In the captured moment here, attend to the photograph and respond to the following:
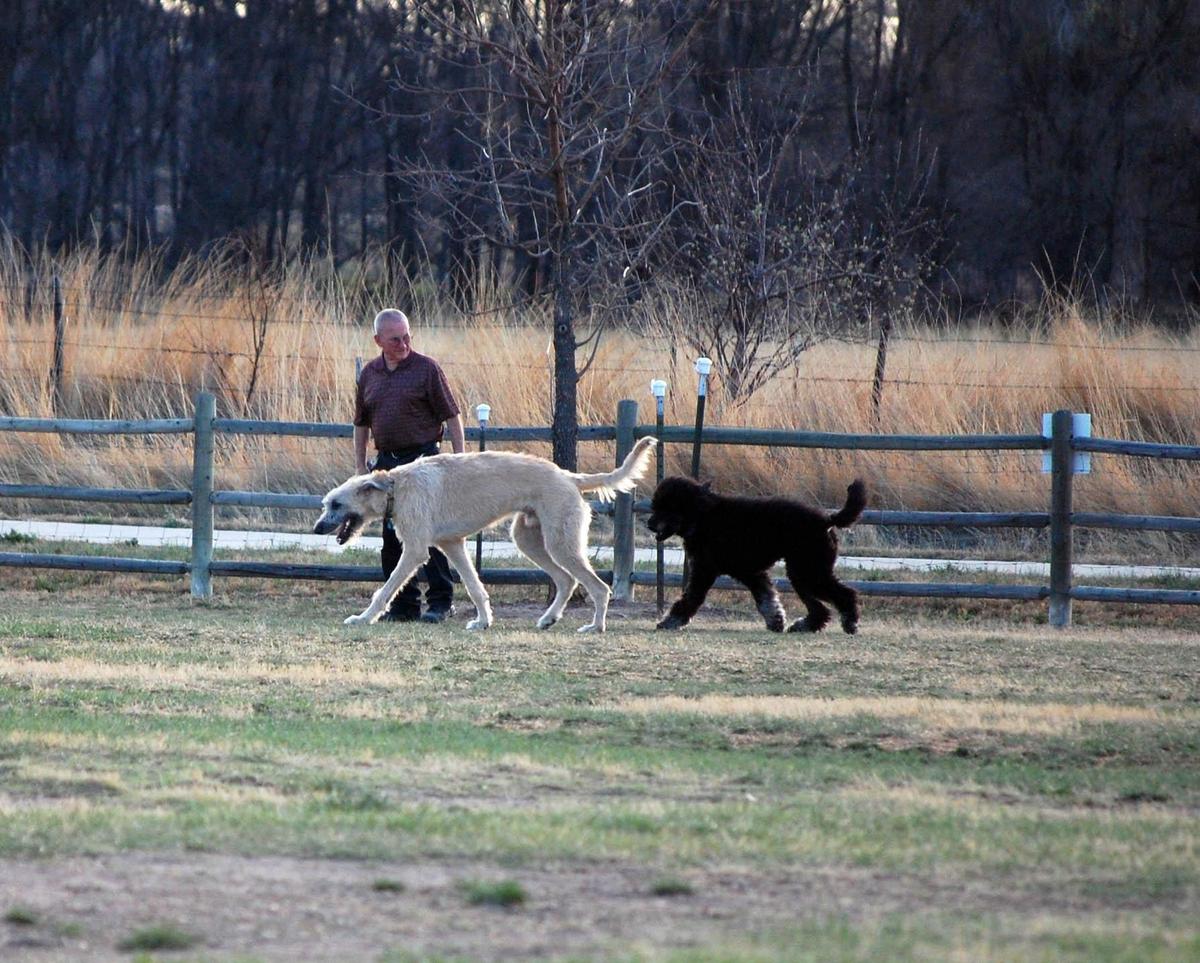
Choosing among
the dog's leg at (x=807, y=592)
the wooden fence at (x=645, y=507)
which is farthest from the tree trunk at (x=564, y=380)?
the dog's leg at (x=807, y=592)

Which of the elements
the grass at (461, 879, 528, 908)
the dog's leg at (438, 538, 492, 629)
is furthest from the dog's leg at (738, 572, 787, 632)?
the grass at (461, 879, 528, 908)

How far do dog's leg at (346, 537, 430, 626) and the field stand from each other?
106 cm

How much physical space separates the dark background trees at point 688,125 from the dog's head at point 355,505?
1289cm

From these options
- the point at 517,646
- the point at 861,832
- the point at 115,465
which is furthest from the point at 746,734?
the point at 115,465

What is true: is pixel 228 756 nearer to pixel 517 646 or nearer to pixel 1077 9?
pixel 517 646

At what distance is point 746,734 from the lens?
7.68 meters

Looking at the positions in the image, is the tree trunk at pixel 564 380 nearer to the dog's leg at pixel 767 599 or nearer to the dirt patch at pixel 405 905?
the dog's leg at pixel 767 599

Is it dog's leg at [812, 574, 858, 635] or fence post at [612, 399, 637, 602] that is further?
fence post at [612, 399, 637, 602]

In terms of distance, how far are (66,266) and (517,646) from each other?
595 inches

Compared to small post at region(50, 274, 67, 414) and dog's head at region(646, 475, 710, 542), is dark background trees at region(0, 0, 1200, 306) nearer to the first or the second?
small post at region(50, 274, 67, 414)

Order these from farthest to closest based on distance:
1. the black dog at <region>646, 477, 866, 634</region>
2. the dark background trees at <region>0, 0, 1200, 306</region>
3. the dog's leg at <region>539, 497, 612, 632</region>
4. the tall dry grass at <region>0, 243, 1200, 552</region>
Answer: the dark background trees at <region>0, 0, 1200, 306</region> → the tall dry grass at <region>0, 243, 1200, 552</region> → the dog's leg at <region>539, 497, 612, 632</region> → the black dog at <region>646, 477, 866, 634</region>

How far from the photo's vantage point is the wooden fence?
506 inches

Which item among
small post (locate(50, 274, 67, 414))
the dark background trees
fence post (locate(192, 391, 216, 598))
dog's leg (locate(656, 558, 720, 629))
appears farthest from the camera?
the dark background trees

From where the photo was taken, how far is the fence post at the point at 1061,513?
12891 mm
